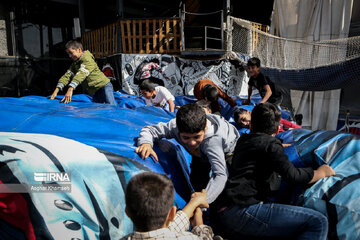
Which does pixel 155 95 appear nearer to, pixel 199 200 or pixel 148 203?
pixel 199 200

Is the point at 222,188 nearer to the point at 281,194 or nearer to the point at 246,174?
the point at 246,174

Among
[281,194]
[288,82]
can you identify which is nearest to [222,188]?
[281,194]

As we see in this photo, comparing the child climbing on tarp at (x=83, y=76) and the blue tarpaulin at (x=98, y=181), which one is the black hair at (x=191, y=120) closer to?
the blue tarpaulin at (x=98, y=181)

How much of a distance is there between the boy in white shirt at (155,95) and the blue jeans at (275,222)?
2.74 m

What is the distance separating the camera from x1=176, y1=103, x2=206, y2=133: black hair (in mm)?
1751

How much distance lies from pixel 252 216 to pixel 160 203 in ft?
2.64

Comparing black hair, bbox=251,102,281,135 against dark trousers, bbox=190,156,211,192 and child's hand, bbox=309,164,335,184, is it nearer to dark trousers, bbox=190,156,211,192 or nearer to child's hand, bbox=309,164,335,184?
child's hand, bbox=309,164,335,184

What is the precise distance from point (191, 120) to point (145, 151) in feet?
1.36

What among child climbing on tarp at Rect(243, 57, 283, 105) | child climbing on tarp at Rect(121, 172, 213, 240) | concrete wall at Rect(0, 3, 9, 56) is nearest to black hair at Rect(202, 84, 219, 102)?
child climbing on tarp at Rect(243, 57, 283, 105)

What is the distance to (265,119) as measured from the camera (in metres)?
1.70

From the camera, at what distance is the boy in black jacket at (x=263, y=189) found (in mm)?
1543

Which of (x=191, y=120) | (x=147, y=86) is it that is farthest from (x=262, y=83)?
(x=191, y=120)

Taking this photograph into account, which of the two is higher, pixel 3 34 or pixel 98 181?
pixel 3 34

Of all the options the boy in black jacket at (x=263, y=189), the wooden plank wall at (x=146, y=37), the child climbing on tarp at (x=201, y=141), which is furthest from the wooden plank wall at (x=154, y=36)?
the boy in black jacket at (x=263, y=189)
